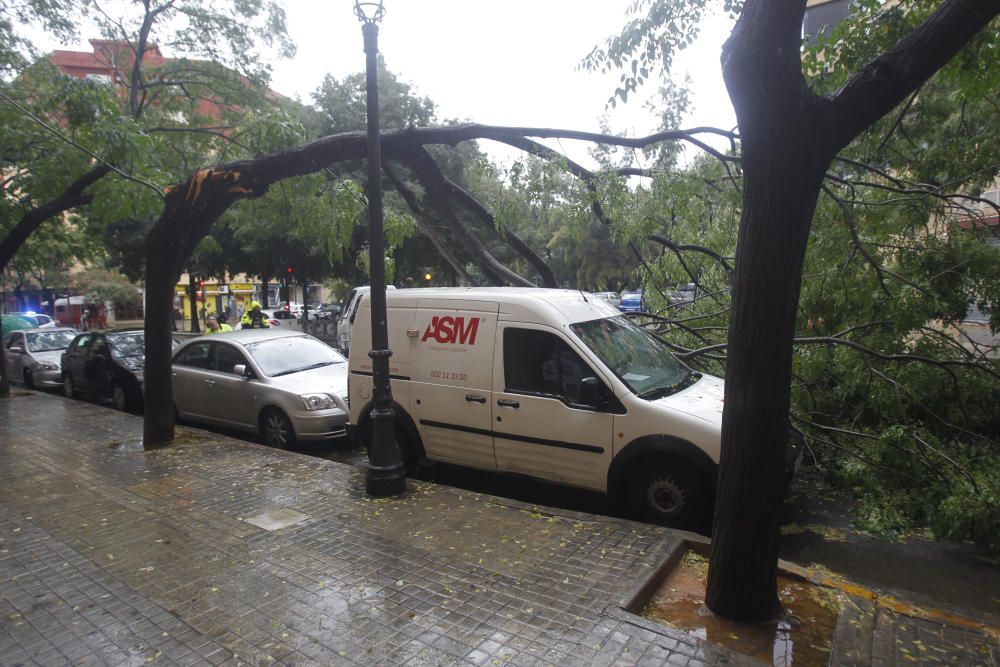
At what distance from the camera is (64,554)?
15.7ft

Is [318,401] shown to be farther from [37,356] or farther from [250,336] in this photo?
[37,356]

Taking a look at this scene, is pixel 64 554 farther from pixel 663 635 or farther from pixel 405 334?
pixel 663 635

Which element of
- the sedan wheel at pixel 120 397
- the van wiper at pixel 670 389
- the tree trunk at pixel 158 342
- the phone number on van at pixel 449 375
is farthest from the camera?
the sedan wheel at pixel 120 397

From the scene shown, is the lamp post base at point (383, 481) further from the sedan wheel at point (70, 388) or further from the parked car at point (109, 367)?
the sedan wheel at point (70, 388)

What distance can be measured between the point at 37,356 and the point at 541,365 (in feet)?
49.1

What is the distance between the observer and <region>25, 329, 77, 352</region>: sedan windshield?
15865 millimetres

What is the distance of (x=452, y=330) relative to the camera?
21.0 ft

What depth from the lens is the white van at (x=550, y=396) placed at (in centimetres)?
520

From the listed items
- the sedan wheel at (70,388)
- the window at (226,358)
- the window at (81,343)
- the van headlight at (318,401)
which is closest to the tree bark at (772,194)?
the van headlight at (318,401)

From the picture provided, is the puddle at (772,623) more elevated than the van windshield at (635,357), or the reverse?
the van windshield at (635,357)

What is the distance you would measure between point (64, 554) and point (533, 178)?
575 centimetres

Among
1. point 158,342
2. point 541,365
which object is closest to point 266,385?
point 158,342

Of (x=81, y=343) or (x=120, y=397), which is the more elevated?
(x=81, y=343)

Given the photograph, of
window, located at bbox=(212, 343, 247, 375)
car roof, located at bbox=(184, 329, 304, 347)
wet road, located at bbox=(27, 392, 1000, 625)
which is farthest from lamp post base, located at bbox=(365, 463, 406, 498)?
car roof, located at bbox=(184, 329, 304, 347)
